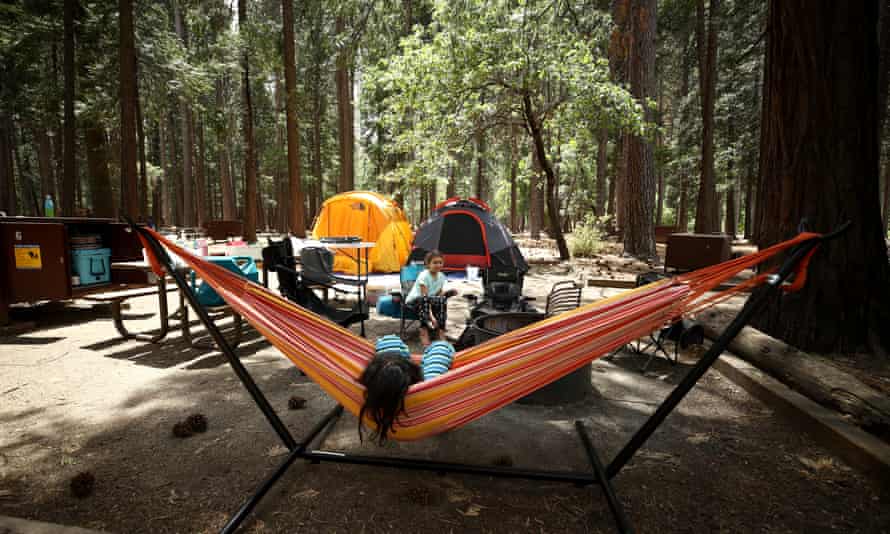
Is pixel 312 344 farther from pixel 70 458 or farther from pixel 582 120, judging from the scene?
pixel 582 120

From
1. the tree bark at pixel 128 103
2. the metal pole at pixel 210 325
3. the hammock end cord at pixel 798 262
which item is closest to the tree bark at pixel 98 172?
the tree bark at pixel 128 103

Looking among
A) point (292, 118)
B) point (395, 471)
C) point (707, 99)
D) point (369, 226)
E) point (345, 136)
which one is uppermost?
point (707, 99)

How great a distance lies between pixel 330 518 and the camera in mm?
1616

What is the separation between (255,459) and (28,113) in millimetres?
16780

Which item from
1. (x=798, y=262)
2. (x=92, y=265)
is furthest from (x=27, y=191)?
(x=798, y=262)

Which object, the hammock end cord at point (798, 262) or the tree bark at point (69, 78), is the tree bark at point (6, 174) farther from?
the hammock end cord at point (798, 262)

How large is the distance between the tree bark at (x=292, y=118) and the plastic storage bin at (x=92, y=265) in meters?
4.75

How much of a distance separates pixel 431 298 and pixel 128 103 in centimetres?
731

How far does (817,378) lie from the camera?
7.95ft

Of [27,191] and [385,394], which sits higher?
[27,191]

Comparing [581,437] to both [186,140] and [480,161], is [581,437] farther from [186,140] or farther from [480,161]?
[186,140]

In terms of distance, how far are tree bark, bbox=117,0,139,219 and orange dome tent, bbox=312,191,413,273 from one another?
3.36 metres

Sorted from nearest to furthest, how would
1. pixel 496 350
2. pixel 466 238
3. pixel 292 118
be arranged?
pixel 496 350 → pixel 466 238 → pixel 292 118

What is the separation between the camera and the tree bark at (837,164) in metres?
2.87
